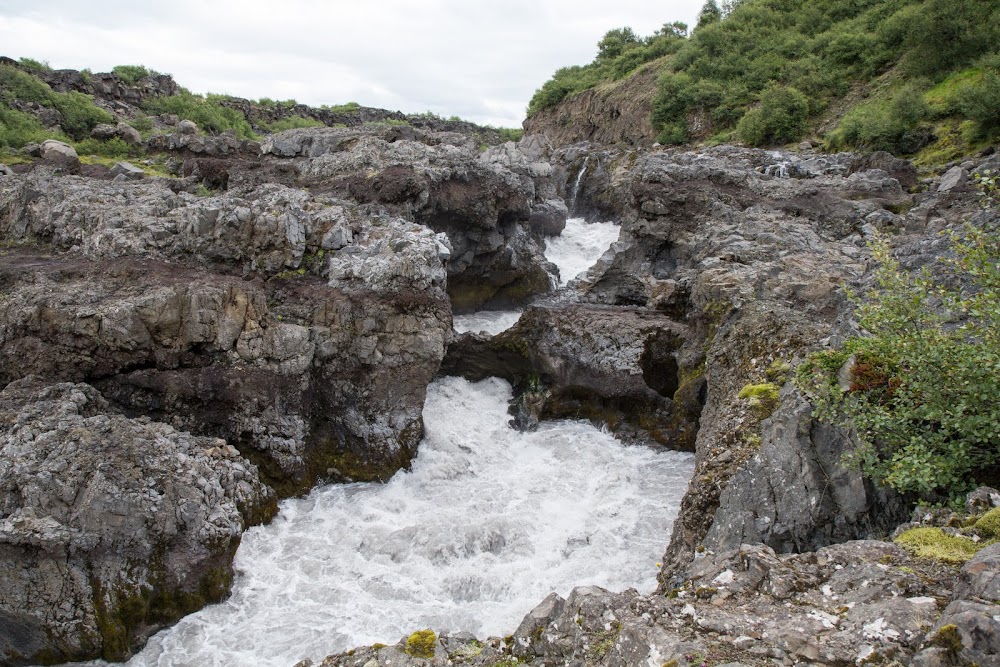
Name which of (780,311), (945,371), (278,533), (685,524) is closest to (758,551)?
(945,371)

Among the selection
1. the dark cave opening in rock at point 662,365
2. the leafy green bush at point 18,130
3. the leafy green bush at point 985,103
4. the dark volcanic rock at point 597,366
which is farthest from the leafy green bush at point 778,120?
the leafy green bush at point 18,130

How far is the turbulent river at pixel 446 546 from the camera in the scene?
1327cm

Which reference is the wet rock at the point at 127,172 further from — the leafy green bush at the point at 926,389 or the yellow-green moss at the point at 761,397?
the leafy green bush at the point at 926,389

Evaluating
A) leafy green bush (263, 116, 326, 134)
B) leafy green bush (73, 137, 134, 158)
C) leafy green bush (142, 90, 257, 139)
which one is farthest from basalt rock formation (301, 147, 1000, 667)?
leafy green bush (263, 116, 326, 134)

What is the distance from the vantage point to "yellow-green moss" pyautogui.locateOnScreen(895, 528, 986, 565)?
6629mm

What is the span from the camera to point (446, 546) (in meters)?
15.9

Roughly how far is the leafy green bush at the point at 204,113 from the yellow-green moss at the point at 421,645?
2461 inches

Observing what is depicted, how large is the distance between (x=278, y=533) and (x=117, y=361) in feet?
22.4

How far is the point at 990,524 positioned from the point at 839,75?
173 feet

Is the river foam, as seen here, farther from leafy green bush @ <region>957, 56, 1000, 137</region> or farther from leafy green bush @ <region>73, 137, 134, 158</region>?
leafy green bush @ <region>73, 137, 134, 158</region>

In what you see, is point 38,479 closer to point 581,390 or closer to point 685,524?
point 685,524

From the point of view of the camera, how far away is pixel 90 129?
162 ft

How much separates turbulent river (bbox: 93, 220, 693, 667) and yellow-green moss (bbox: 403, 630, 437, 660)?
507 cm

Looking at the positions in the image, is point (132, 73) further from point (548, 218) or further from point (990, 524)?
point (990, 524)
